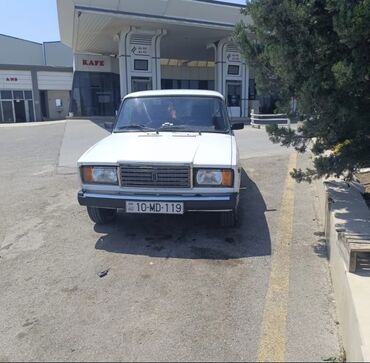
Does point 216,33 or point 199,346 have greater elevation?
point 216,33

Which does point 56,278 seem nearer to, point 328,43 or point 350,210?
point 350,210

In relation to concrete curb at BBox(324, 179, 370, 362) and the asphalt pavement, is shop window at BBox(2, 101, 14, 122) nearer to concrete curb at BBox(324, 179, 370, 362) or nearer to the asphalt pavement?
the asphalt pavement

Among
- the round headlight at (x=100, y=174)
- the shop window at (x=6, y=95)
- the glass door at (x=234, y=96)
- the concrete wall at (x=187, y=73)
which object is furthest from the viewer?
the shop window at (x=6, y=95)

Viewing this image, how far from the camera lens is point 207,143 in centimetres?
541

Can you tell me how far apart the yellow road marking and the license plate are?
1229mm

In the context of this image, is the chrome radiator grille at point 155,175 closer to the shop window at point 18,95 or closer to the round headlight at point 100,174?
the round headlight at point 100,174

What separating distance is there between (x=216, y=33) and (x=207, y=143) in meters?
22.9

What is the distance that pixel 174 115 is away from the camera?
6.16m

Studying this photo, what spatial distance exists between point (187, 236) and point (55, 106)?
138 feet

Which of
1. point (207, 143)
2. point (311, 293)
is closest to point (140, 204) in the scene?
point (207, 143)

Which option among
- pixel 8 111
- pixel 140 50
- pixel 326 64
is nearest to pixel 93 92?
pixel 8 111

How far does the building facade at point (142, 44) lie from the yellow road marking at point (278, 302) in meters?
17.5

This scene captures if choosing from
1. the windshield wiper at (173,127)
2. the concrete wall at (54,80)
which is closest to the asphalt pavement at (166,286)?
the windshield wiper at (173,127)

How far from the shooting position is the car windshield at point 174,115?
6.07m
